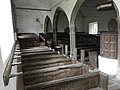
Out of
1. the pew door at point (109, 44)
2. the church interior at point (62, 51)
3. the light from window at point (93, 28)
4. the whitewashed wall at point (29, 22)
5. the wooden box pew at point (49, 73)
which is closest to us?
the church interior at point (62, 51)

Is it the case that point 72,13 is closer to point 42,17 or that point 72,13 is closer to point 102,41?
point 102,41

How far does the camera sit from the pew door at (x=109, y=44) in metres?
4.43

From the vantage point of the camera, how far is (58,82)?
6.68 ft

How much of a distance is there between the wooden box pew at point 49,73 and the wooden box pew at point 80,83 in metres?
0.63

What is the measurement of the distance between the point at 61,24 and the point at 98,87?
942cm

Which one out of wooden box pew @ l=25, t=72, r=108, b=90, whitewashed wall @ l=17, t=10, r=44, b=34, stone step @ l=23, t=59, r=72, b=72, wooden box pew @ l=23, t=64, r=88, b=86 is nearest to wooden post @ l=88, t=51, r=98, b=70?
stone step @ l=23, t=59, r=72, b=72

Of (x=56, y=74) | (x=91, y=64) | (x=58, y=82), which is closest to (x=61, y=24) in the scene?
(x=91, y=64)

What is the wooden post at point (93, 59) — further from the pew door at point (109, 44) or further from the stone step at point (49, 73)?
the stone step at point (49, 73)

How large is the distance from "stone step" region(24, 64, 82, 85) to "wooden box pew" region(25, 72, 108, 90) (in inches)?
26.5

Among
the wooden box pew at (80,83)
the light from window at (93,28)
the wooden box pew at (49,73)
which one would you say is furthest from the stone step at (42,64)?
the light from window at (93,28)

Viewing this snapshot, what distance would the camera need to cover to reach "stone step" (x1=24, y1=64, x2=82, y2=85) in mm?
2595

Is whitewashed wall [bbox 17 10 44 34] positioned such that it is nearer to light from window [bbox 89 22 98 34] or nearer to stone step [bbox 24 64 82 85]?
light from window [bbox 89 22 98 34]

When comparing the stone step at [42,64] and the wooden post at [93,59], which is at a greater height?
the stone step at [42,64]

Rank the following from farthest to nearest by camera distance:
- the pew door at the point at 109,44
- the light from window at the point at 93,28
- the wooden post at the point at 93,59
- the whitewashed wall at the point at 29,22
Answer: the light from window at the point at 93,28 < the whitewashed wall at the point at 29,22 < the wooden post at the point at 93,59 < the pew door at the point at 109,44
